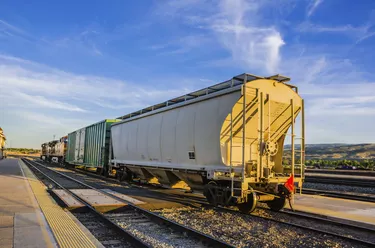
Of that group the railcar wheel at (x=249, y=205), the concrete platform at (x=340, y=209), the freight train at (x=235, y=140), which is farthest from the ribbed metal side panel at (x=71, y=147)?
the railcar wheel at (x=249, y=205)

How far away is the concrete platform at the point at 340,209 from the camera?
333 inches

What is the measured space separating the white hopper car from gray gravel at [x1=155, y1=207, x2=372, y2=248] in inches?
19.3

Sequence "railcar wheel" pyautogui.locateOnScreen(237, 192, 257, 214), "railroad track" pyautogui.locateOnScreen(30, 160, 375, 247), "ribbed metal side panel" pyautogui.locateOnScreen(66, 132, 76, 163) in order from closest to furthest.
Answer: "railroad track" pyautogui.locateOnScreen(30, 160, 375, 247) < "railcar wheel" pyautogui.locateOnScreen(237, 192, 257, 214) < "ribbed metal side panel" pyautogui.locateOnScreen(66, 132, 76, 163)

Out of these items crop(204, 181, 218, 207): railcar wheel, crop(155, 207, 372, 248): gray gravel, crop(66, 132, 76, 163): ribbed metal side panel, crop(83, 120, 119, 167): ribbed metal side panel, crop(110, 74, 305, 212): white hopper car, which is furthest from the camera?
crop(66, 132, 76, 163): ribbed metal side panel

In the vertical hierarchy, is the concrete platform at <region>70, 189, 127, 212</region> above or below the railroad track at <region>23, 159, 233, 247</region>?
above

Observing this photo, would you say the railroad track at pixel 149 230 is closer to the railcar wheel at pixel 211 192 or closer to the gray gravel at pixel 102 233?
the gray gravel at pixel 102 233

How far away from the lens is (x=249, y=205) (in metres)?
8.53

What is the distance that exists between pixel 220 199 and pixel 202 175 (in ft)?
3.86

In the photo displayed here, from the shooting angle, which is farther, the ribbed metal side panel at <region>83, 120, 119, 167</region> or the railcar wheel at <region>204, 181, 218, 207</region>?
the ribbed metal side panel at <region>83, 120, 119, 167</region>

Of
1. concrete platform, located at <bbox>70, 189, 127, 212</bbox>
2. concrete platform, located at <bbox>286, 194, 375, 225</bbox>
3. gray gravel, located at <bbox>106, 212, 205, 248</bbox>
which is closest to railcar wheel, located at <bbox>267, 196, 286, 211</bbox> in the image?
concrete platform, located at <bbox>286, 194, 375, 225</bbox>

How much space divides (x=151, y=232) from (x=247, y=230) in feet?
7.17

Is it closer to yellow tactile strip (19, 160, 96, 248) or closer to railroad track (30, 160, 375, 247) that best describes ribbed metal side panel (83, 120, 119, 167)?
railroad track (30, 160, 375, 247)

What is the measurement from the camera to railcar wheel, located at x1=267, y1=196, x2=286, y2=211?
917 centimetres

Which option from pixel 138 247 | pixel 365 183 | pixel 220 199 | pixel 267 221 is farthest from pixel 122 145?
pixel 365 183
